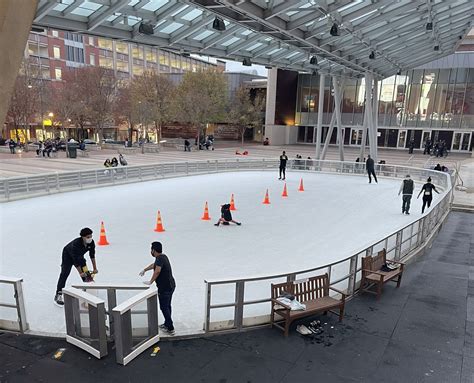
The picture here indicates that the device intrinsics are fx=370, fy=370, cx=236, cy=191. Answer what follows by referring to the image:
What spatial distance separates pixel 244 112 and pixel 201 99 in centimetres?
1029

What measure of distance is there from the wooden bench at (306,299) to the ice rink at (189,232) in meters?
1.32

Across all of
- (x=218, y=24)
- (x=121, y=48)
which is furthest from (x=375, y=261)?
(x=121, y=48)

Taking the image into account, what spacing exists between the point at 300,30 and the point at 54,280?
12048 millimetres

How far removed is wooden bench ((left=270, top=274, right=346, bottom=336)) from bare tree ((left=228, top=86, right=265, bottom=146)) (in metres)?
43.9

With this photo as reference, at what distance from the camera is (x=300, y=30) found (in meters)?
14.1

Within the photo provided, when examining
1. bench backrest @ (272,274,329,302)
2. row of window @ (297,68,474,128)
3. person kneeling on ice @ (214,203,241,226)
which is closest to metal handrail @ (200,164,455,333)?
bench backrest @ (272,274,329,302)

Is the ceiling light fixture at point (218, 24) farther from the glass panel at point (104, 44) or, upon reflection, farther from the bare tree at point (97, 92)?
the glass panel at point (104, 44)

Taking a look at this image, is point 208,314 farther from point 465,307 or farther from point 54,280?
point 465,307

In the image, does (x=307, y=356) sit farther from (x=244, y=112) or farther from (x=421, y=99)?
(x=244, y=112)

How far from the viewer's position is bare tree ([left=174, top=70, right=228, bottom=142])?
41.8 meters

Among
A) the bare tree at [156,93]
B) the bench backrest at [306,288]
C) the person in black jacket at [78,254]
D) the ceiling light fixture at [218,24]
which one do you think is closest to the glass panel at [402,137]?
the bare tree at [156,93]

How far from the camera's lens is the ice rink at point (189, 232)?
7438 millimetres

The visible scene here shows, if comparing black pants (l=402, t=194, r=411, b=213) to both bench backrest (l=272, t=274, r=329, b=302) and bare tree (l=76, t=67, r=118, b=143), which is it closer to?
bench backrest (l=272, t=274, r=329, b=302)

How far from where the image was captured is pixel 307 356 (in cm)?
495
